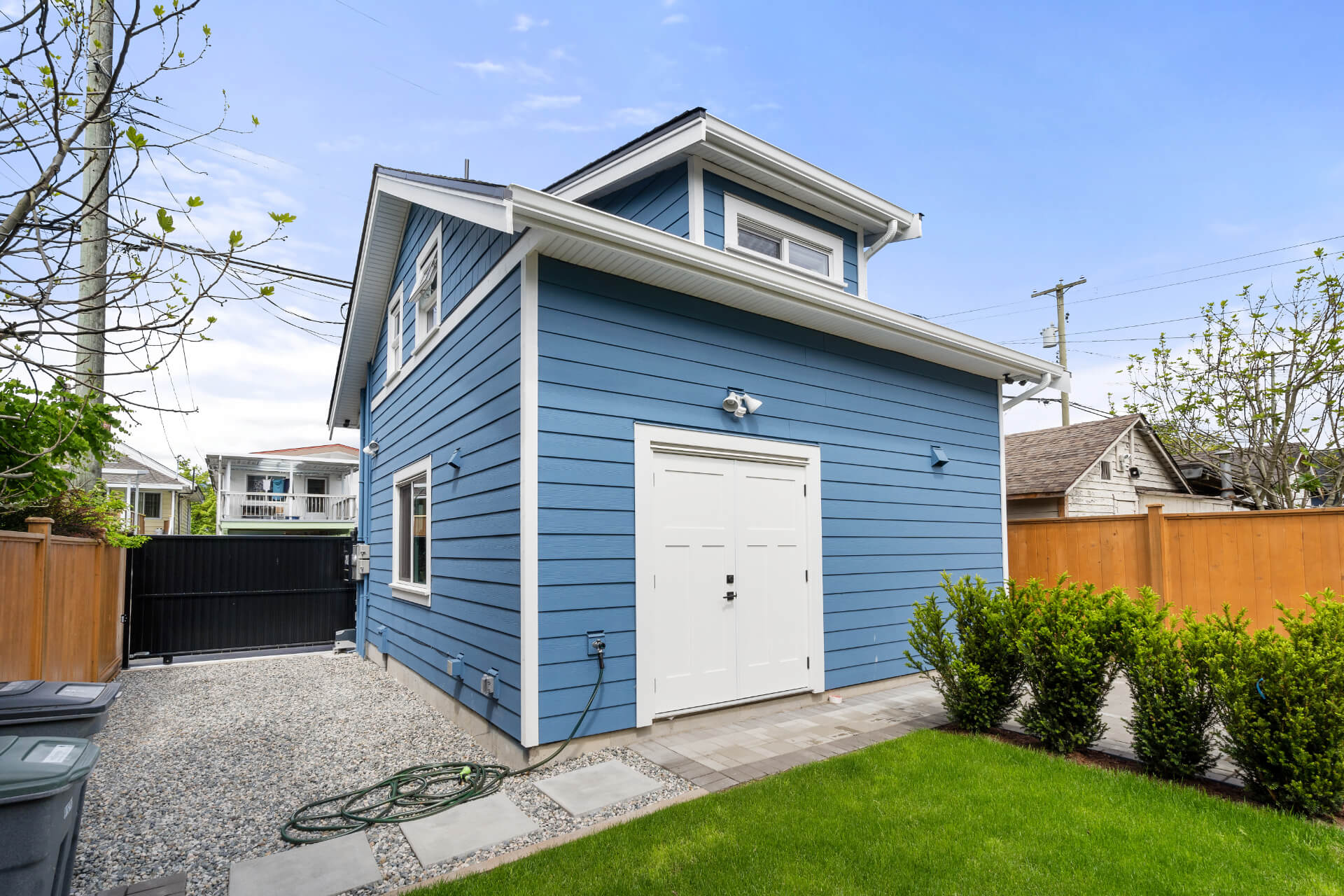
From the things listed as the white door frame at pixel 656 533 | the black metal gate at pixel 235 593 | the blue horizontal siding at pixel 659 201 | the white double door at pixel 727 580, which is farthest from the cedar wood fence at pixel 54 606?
the blue horizontal siding at pixel 659 201

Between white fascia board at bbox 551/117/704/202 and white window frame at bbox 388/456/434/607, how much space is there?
3001 mm

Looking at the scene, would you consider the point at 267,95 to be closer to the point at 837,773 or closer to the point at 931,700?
the point at 837,773

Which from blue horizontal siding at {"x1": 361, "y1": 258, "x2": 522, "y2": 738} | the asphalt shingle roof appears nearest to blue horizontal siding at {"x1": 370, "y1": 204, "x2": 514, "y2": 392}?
blue horizontal siding at {"x1": 361, "y1": 258, "x2": 522, "y2": 738}

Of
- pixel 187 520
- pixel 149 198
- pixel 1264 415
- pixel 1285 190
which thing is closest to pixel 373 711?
pixel 149 198

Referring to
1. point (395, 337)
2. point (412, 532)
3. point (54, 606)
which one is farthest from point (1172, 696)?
point (395, 337)

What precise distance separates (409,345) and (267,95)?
488 cm

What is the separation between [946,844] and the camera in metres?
3.11

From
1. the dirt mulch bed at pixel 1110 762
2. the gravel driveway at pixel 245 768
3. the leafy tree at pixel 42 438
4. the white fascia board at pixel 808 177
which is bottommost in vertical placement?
the gravel driveway at pixel 245 768

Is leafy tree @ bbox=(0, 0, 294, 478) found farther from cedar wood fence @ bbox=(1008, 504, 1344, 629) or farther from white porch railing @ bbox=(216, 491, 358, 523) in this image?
white porch railing @ bbox=(216, 491, 358, 523)

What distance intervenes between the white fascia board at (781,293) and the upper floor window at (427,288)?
9.48 ft

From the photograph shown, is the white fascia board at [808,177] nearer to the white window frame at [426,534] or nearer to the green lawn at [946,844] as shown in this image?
the white window frame at [426,534]

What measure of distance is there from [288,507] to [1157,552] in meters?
24.1

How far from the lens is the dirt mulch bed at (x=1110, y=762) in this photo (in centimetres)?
359

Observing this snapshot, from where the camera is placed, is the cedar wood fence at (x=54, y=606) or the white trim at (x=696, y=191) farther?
the white trim at (x=696, y=191)
